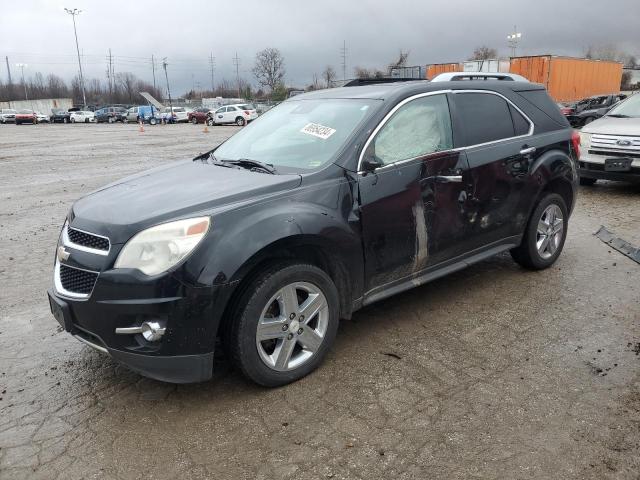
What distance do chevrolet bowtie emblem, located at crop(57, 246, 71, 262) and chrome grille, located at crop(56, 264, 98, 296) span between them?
0.05 metres

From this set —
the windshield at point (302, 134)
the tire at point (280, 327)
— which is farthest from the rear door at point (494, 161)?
the tire at point (280, 327)

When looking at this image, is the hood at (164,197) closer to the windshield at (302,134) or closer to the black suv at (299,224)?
the black suv at (299,224)

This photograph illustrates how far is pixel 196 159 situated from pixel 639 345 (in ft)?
12.0

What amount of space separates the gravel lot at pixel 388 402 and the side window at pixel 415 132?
133cm

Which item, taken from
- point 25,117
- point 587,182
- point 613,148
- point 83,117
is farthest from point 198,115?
point 613,148

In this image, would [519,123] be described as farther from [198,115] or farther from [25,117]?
[25,117]

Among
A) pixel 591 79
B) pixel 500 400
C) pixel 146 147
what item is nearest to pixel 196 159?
pixel 500 400

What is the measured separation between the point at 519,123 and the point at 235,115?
36449 mm

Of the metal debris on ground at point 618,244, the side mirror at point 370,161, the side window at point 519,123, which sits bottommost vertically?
the metal debris on ground at point 618,244

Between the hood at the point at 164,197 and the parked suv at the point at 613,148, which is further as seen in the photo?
the parked suv at the point at 613,148

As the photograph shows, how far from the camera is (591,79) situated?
35.7 m

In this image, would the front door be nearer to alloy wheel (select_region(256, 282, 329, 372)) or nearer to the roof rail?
alloy wheel (select_region(256, 282, 329, 372))

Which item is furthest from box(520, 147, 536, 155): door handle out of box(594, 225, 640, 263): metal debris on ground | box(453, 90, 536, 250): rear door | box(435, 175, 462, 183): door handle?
box(594, 225, 640, 263): metal debris on ground

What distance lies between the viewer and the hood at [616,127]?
28.1ft
